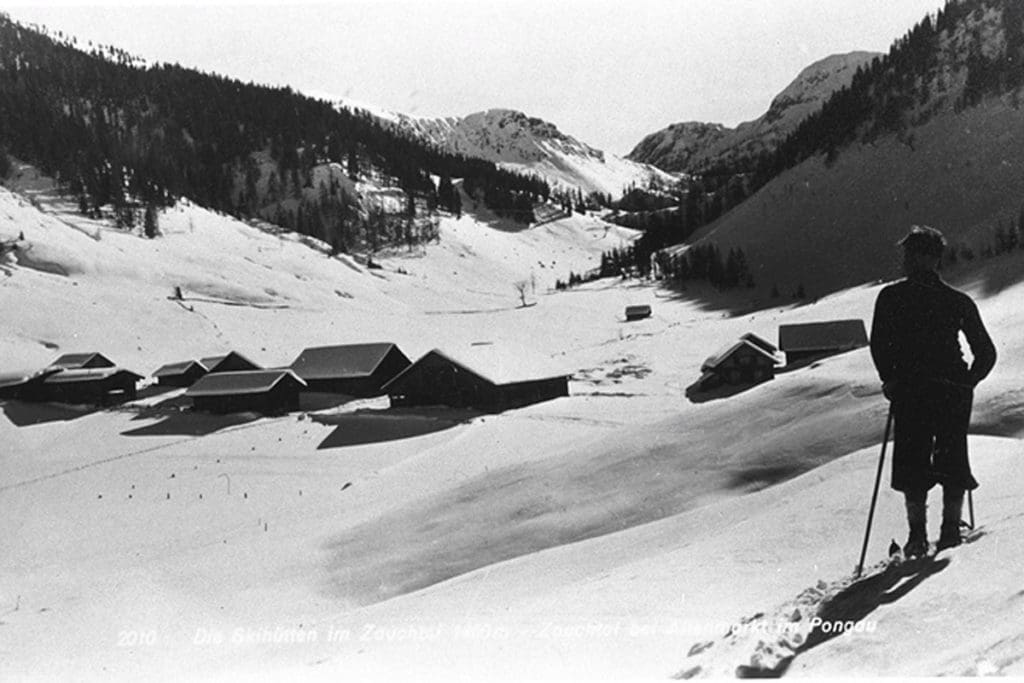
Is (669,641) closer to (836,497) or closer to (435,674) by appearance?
(435,674)

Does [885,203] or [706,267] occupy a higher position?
[885,203]

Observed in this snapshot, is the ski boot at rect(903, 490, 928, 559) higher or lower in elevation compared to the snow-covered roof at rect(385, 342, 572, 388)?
higher

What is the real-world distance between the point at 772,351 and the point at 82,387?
182 feet

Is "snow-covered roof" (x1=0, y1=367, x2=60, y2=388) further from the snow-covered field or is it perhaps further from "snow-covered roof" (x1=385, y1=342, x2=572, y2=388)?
"snow-covered roof" (x1=385, y1=342, x2=572, y2=388)

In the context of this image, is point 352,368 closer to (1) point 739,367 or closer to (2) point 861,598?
(1) point 739,367

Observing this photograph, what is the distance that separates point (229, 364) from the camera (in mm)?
62250

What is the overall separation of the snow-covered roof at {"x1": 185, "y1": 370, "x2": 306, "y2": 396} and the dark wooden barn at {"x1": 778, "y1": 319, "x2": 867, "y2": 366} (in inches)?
1515

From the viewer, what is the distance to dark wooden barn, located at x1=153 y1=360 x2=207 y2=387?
62125 millimetres

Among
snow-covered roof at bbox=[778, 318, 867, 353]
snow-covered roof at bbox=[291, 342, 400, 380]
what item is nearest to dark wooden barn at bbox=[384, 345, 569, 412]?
snow-covered roof at bbox=[291, 342, 400, 380]

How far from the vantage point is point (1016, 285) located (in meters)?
60.5

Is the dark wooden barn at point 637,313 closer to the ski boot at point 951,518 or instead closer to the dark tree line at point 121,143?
the dark tree line at point 121,143

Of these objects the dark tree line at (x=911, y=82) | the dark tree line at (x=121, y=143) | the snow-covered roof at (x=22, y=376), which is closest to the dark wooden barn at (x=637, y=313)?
the dark tree line at (x=911, y=82)

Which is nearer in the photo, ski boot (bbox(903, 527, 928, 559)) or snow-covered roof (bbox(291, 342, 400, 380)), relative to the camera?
ski boot (bbox(903, 527, 928, 559))

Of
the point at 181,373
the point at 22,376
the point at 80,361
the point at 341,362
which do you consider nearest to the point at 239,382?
the point at 341,362
